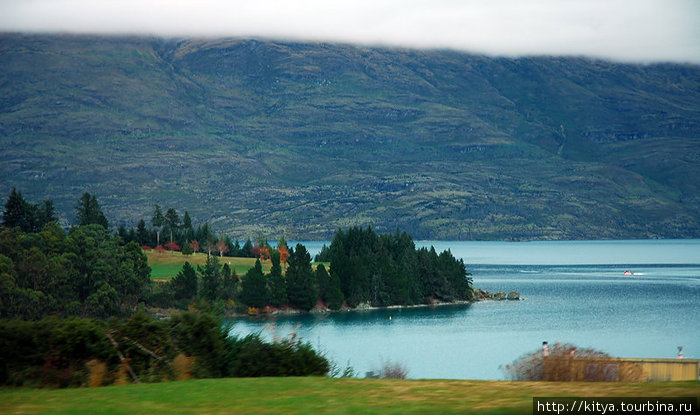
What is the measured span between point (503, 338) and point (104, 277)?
4324cm

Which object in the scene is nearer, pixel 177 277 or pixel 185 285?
pixel 185 285

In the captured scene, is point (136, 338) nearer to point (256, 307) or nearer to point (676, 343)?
point (676, 343)

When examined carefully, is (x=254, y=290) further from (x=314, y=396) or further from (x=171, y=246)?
(x=314, y=396)

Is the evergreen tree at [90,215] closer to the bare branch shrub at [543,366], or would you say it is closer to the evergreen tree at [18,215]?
the evergreen tree at [18,215]

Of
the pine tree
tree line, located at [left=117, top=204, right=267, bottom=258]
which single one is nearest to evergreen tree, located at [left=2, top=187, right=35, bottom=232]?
tree line, located at [left=117, top=204, right=267, bottom=258]

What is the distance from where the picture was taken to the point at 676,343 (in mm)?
68188

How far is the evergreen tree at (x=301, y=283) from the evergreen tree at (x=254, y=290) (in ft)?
14.6

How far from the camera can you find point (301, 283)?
3976 inches

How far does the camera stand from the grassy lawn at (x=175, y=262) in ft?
385

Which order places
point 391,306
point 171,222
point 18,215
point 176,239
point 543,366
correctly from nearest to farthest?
point 543,366 → point 18,215 → point 391,306 → point 171,222 → point 176,239

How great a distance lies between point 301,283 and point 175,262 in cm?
3135

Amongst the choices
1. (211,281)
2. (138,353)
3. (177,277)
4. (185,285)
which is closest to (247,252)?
(177,277)

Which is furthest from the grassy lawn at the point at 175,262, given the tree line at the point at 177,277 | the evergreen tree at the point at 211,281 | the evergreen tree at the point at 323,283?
the evergreen tree at the point at 323,283

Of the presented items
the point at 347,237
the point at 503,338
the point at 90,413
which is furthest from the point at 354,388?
the point at 347,237
